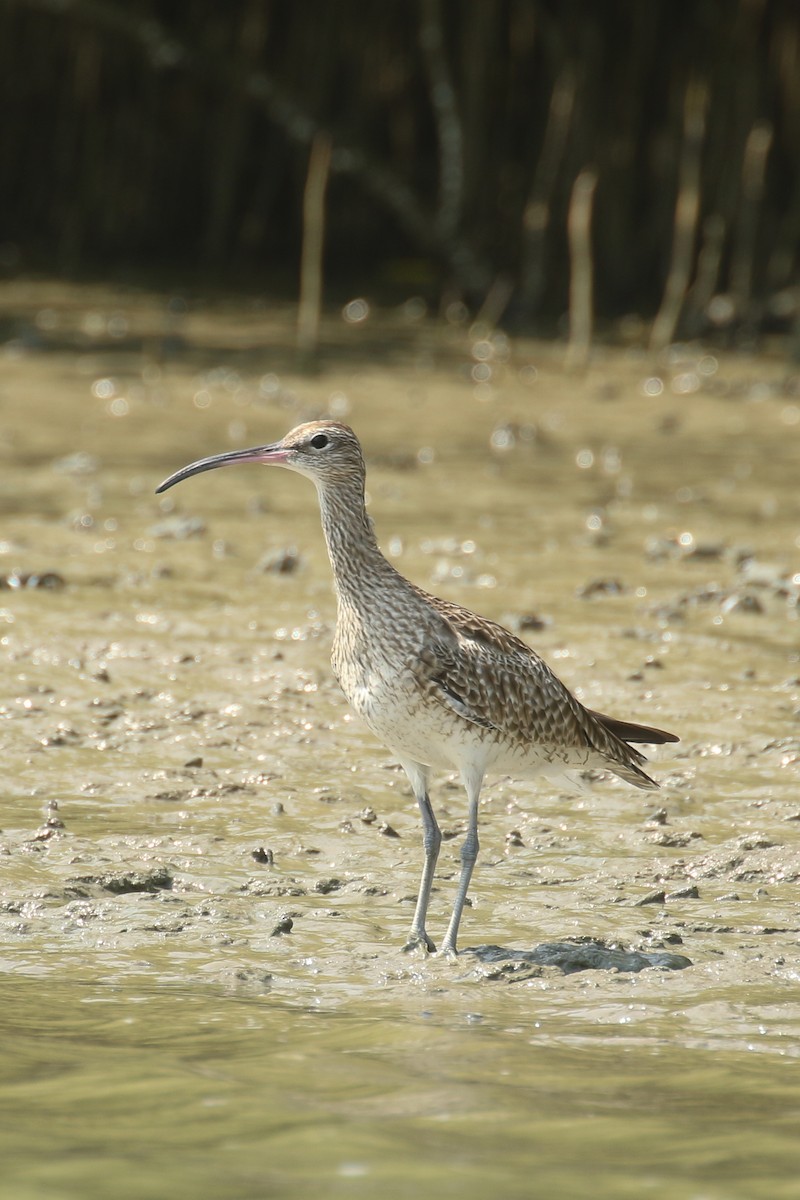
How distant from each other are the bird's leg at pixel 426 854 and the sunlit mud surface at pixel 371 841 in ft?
0.24

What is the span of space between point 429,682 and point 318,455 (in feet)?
3.03

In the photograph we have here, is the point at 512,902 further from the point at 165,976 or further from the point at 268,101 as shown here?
the point at 268,101

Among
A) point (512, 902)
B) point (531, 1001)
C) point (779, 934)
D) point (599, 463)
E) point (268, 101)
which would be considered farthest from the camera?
point (268, 101)

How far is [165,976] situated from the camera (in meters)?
4.85

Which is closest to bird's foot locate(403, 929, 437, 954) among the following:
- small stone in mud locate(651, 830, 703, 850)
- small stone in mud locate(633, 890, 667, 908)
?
small stone in mud locate(633, 890, 667, 908)

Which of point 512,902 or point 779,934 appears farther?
point 512,902

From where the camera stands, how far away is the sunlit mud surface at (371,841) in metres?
3.79

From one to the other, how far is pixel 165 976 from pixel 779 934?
68.6 inches

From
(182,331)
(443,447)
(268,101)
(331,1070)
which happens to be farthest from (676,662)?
(268,101)

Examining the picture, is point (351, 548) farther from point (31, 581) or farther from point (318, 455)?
point (31, 581)

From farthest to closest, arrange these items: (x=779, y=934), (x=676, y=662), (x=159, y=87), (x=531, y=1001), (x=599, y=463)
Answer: (x=159, y=87), (x=599, y=463), (x=676, y=662), (x=779, y=934), (x=531, y=1001)

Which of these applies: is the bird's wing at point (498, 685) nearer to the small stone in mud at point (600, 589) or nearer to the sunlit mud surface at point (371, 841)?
the sunlit mud surface at point (371, 841)

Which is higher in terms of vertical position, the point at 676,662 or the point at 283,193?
the point at 283,193

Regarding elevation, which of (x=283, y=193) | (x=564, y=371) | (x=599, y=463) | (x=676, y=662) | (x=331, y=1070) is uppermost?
(x=283, y=193)
